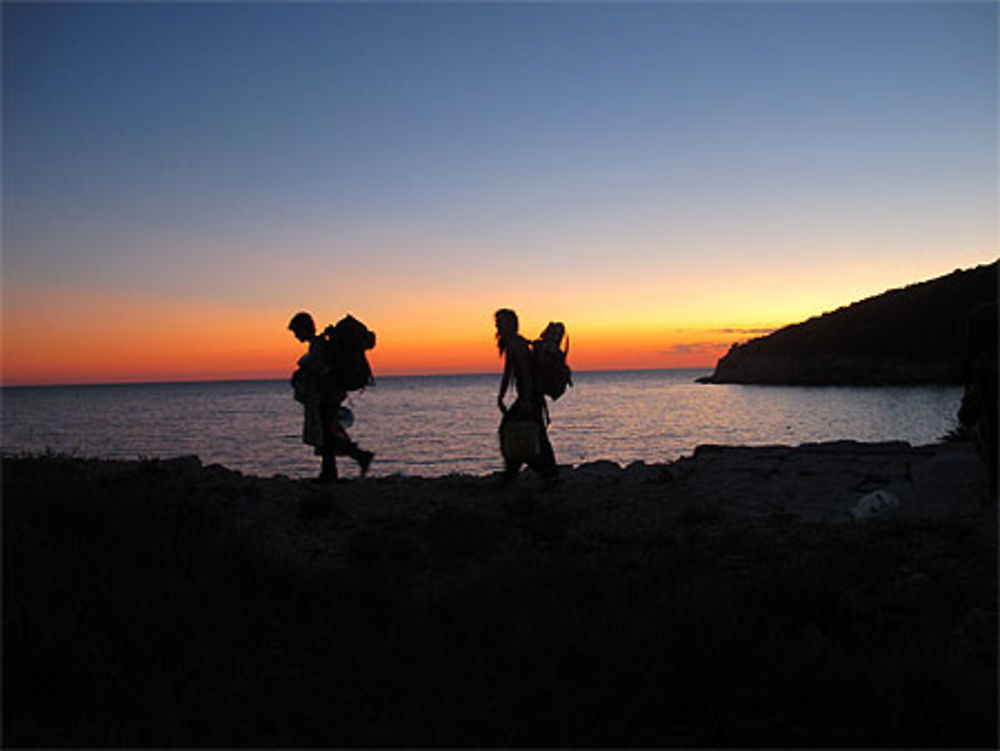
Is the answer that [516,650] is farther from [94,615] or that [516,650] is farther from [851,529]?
[851,529]

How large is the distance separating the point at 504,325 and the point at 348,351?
2.10 m

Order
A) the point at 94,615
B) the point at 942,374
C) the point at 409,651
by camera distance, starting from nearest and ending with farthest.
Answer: the point at 409,651 → the point at 94,615 → the point at 942,374

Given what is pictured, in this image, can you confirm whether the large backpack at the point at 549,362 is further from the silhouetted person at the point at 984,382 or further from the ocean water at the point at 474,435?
the ocean water at the point at 474,435

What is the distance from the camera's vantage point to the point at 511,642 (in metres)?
3.42

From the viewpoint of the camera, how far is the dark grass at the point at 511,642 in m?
2.81

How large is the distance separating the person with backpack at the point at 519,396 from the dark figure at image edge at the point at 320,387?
1.88 metres

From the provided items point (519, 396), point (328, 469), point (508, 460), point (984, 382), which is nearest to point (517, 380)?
point (519, 396)

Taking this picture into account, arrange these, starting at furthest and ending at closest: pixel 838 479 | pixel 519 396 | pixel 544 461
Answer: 1. pixel 544 461
2. pixel 519 396
3. pixel 838 479

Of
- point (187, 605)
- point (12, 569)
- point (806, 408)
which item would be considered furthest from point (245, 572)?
point (806, 408)

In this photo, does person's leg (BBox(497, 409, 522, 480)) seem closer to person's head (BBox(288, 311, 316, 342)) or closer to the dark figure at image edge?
the dark figure at image edge

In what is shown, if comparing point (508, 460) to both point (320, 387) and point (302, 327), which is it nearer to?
point (320, 387)

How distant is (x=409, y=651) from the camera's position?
3.55 metres

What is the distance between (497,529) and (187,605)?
287 cm

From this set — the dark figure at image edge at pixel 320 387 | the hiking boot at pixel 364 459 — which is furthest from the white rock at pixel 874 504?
the hiking boot at pixel 364 459
